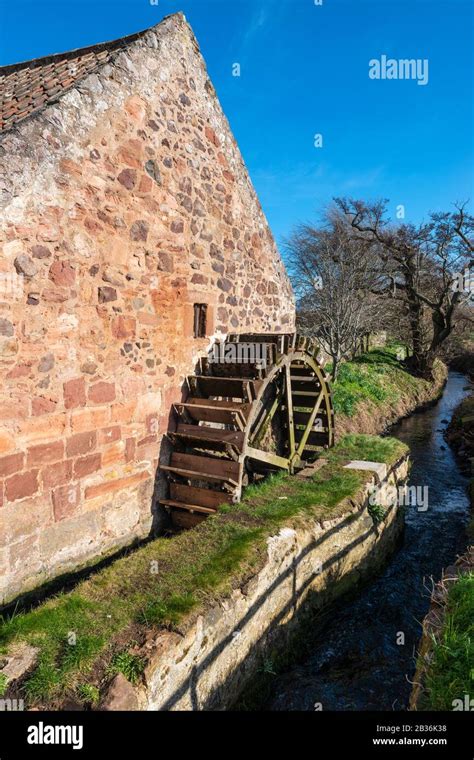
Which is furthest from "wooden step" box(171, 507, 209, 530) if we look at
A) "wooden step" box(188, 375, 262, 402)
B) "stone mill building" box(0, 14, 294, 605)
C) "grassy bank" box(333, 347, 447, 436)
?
"grassy bank" box(333, 347, 447, 436)

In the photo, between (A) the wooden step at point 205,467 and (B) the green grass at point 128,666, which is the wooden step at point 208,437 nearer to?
(A) the wooden step at point 205,467

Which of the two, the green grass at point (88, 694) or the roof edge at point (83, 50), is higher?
the roof edge at point (83, 50)

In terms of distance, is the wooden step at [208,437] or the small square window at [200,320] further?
the small square window at [200,320]

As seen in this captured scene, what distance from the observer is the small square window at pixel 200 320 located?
593 cm

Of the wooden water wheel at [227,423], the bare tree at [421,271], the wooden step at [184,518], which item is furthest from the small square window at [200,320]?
the bare tree at [421,271]

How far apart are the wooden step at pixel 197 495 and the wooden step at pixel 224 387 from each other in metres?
1.18

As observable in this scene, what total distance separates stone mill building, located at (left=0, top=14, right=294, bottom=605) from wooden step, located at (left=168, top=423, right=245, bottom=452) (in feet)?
0.97

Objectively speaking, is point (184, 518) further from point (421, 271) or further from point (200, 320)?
point (421, 271)

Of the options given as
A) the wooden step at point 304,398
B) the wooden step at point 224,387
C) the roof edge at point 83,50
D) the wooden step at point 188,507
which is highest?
the roof edge at point 83,50

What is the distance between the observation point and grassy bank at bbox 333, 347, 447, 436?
495 inches

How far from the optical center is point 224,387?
18.5ft

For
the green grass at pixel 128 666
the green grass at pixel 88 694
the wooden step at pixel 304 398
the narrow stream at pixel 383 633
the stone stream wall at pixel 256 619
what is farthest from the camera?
the wooden step at pixel 304 398

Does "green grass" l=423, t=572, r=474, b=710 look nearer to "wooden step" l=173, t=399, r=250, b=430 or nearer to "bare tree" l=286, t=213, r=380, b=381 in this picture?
"wooden step" l=173, t=399, r=250, b=430

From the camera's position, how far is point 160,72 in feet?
16.5
